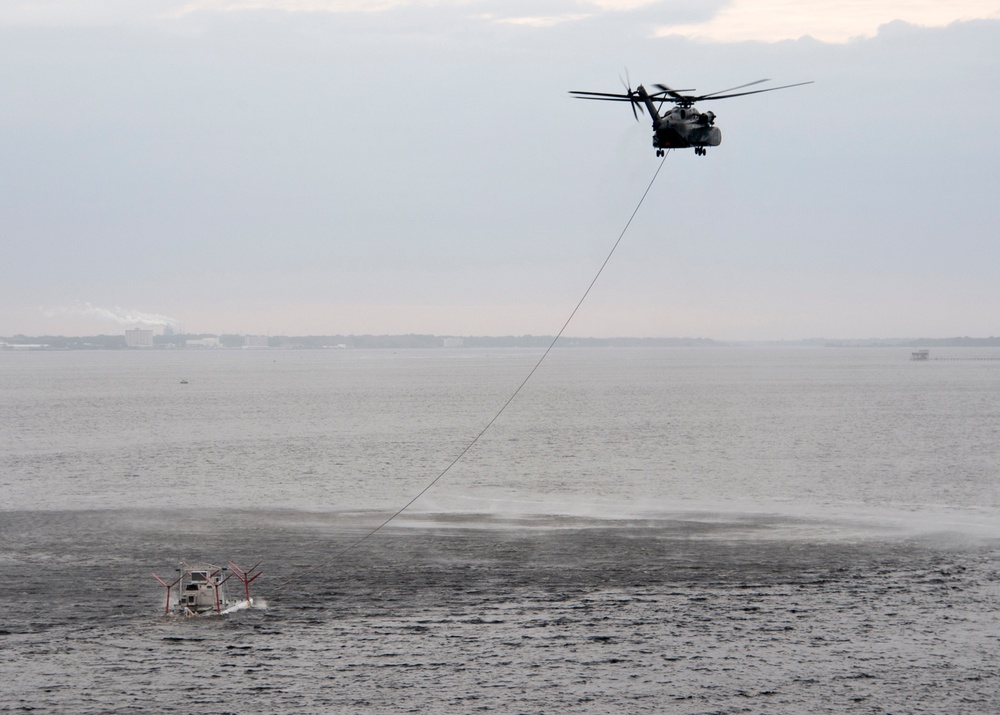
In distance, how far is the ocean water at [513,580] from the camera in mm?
26828

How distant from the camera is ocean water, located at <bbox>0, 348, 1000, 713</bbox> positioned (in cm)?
2683

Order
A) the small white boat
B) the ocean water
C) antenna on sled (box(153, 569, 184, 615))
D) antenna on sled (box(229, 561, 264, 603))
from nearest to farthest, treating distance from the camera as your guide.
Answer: the ocean water, antenna on sled (box(153, 569, 184, 615)), the small white boat, antenna on sled (box(229, 561, 264, 603))

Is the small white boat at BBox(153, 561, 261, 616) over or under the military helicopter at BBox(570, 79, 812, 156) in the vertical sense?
under

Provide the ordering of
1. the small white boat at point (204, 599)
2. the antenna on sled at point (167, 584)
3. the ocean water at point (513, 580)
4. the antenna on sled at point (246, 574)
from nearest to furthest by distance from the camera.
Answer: the ocean water at point (513, 580), the antenna on sled at point (167, 584), the small white boat at point (204, 599), the antenna on sled at point (246, 574)

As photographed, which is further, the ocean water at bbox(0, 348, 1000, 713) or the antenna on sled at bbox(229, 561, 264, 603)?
the antenna on sled at bbox(229, 561, 264, 603)

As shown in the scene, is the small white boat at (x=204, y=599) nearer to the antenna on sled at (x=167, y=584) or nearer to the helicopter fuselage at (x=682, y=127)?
the antenna on sled at (x=167, y=584)

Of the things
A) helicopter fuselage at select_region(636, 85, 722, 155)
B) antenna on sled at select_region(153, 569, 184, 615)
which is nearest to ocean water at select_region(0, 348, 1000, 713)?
antenna on sled at select_region(153, 569, 184, 615)

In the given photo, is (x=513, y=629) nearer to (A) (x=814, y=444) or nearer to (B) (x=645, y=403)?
(A) (x=814, y=444)

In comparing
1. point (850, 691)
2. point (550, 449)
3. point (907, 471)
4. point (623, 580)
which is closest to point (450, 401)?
point (550, 449)

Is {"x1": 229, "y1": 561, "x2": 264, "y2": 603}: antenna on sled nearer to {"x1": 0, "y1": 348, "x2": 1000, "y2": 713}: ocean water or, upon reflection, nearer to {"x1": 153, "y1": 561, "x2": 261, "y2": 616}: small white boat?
{"x1": 153, "y1": 561, "x2": 261, "y2": 616}: small white boat

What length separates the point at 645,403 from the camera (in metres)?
152

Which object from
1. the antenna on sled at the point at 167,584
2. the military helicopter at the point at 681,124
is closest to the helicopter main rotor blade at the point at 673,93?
the military helicopter at the point at 681,124

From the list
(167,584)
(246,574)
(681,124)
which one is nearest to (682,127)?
(681,124)

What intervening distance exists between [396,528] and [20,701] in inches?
907
